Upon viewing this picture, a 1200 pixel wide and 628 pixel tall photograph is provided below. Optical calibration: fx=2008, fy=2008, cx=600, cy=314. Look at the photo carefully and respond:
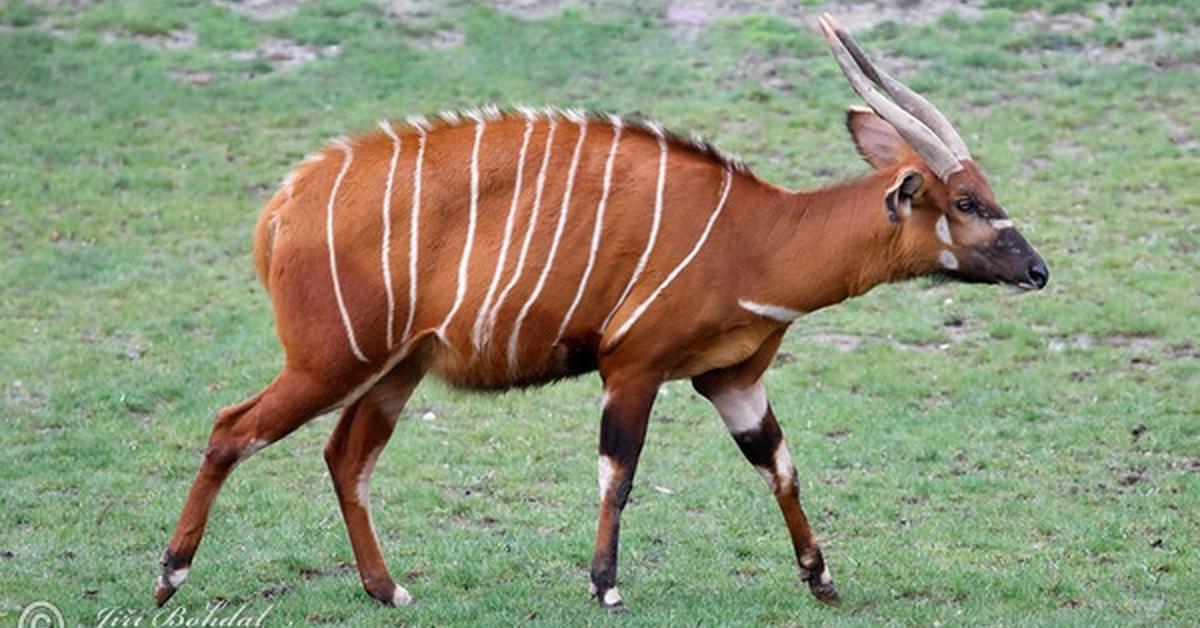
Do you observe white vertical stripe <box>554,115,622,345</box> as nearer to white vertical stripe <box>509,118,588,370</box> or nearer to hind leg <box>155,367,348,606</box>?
white vertical stripe <box>509,118,588,370</box>

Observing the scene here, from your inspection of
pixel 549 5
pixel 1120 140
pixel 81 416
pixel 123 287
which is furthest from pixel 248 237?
pixel 1120 140

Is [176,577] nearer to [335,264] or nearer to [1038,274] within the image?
[335,264]

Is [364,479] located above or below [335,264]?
below

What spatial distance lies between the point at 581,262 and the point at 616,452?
0.78 m

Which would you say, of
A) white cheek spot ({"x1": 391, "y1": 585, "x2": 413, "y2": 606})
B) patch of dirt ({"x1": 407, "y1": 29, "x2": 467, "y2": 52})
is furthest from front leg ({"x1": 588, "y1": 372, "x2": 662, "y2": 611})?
patch of dirt ({"x1": 407, "y1": 29, "x2": 467, "y2": 52})

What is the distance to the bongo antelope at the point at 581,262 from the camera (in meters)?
8.04

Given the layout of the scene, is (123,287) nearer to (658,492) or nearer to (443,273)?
(658,492)

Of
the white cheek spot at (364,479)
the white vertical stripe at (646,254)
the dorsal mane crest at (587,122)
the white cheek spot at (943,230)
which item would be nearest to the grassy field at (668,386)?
the white cheek spot at (364,479)

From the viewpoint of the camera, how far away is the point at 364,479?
8562 mm

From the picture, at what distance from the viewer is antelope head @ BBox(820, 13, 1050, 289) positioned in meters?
8.05

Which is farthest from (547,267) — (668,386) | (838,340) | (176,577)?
(838,340)

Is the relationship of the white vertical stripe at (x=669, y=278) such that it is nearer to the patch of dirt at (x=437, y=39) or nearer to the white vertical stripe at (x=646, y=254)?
the white vertical stripe at (x=646, y=254)

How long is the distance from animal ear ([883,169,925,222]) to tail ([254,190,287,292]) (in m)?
2.47

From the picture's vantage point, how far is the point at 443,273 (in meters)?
8.12
